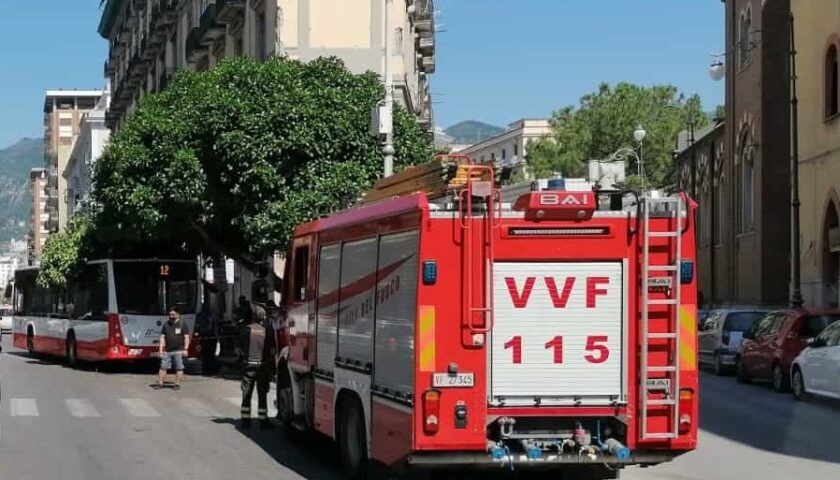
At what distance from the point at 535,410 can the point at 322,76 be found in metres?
19.3

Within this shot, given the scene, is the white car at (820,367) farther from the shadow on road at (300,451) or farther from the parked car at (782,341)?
the shadow on road at (300,451)

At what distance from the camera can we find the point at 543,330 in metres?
10.1

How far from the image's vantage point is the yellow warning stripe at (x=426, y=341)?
32.1ft

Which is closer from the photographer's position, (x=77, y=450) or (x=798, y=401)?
(x=77, y=450)

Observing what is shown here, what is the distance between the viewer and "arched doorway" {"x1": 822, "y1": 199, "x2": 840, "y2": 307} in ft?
120

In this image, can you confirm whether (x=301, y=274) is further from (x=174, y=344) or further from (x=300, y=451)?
(x=174, y=344)

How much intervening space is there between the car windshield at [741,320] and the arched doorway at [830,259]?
8.11 meters

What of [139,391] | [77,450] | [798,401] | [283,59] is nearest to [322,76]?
[283,59]

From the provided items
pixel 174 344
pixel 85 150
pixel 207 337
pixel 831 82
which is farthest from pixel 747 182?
pixel 85 150

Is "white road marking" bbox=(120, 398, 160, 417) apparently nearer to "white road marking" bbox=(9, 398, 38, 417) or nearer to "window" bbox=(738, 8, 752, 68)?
"white road marking" bbox=(9, 398, 38, 417)

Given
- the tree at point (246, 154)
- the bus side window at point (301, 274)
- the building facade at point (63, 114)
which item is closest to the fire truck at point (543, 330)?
the bus side window at point (301, 274)

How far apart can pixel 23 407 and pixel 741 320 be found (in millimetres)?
16834

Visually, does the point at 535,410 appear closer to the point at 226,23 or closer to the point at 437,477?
the point at 437,477

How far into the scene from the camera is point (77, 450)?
48.5 ft
